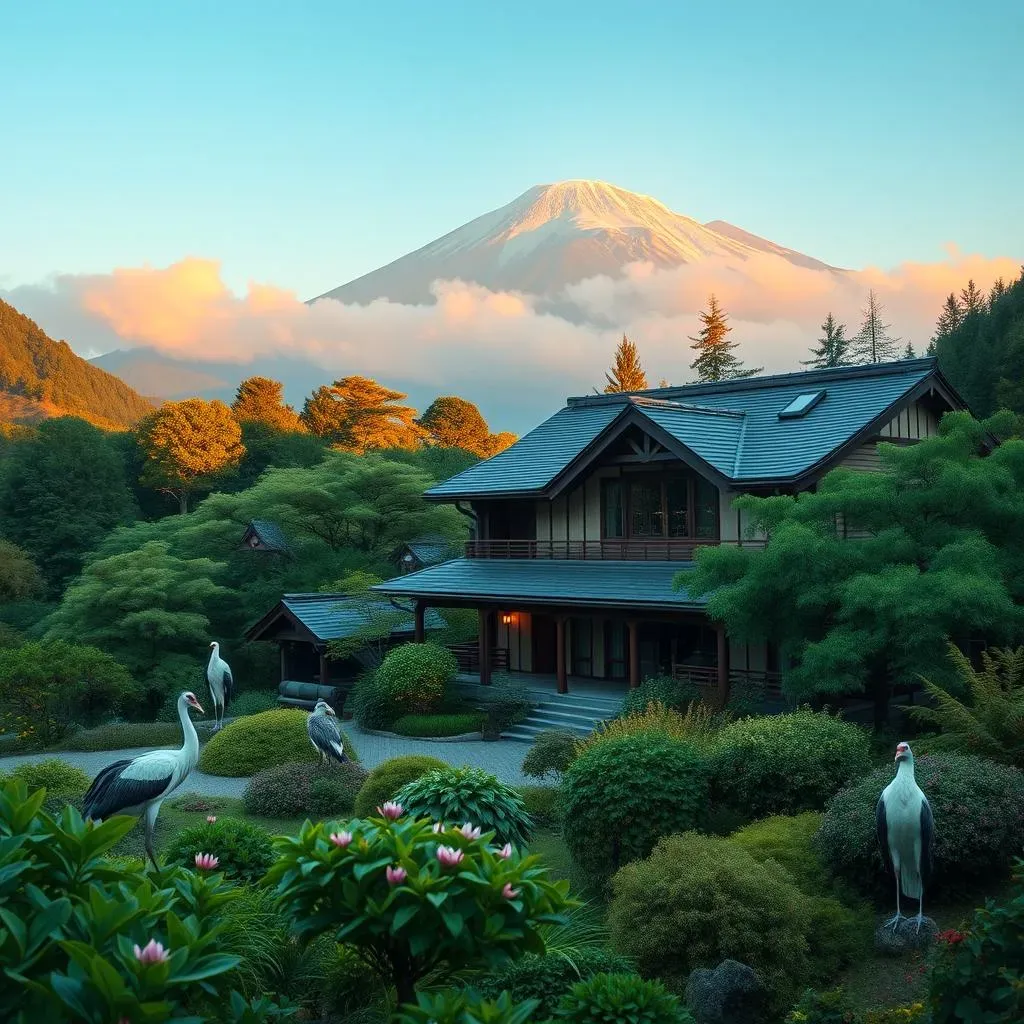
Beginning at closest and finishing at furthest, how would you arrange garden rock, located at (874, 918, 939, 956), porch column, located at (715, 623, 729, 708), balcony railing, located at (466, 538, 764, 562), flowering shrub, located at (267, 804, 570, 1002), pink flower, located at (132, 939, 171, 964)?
1. pink flower, located at (132, 939, 171, 964)
2. flowering shrub, located at (267, 804, 570, 1002)
3. garden rock, located at (874, 918, 939, 956)
4. porch column, located at (715, 623, 729, 708)
5. balcony railing, located at (466, 538, 764, 562)

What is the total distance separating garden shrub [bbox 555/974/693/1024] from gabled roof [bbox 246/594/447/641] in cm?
2032

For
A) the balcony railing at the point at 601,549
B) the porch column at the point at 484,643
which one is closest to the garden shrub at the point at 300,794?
the porch column at the point at 484,643

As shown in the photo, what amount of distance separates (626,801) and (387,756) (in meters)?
10.6

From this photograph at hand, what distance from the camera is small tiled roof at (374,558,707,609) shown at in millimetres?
21516

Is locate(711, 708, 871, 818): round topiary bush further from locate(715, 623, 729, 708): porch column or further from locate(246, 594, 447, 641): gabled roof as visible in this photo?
locate(246, 594, 447, 641): gabled roof

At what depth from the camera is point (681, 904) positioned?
859 centimetres

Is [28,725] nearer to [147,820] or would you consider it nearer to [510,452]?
[510,452]

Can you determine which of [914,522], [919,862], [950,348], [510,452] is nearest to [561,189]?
[950,348]

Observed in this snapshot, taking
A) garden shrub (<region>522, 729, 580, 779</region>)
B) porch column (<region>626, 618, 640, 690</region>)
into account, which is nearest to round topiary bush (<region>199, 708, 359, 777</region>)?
garden shrub (<region>522, 729, 580, 779</region>)

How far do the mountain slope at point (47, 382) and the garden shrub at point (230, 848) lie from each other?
7617 centimetres

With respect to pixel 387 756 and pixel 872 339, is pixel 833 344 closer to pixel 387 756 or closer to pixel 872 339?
pixel 872 339

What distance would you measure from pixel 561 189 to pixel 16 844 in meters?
132

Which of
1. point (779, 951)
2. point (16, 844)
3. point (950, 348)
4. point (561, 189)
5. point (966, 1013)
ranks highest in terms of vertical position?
point (561, 189)

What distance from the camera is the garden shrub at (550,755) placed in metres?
15.9
